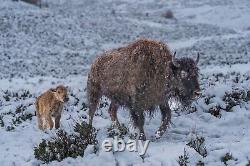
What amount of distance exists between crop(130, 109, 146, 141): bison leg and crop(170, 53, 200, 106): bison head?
839mm

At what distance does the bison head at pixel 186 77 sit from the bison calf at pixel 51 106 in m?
2.85

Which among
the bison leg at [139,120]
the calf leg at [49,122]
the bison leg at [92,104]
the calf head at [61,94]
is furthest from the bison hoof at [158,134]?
the calf leg at [49,122]

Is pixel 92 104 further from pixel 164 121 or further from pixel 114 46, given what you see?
pixel 114 46

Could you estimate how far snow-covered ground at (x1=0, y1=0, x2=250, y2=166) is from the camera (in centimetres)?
767

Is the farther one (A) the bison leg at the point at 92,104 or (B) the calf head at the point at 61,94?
(A) the bison leg at the point at 92,104

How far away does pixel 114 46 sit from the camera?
31.1 metres

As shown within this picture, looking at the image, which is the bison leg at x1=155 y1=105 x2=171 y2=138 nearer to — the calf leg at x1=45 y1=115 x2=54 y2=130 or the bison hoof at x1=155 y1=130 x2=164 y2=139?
the bison hoof at x1=155 y1=130 x2=164 y2=139

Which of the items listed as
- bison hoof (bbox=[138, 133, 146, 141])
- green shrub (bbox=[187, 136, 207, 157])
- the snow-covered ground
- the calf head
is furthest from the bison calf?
green shrub (bbox=[187, 136, 207, 157])

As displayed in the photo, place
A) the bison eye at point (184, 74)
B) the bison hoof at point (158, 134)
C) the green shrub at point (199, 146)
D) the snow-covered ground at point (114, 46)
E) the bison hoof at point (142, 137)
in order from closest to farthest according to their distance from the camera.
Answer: the green shrub at point (199, 146) < the snow-covered ground at point (114, 46) < the bison eye at point (184, 74) < the bison hoof at point (142, 137) < the bison hoof at point (158, 134)

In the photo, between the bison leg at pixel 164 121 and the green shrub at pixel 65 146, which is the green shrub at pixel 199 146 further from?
the green shrub at pixel 65 146

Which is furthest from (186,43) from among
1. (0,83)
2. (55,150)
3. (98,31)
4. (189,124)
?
(55,150)

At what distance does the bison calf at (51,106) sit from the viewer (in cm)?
972

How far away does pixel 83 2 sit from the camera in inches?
2320

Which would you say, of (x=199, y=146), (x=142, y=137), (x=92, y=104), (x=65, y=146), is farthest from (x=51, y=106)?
(x=199, y=146)
